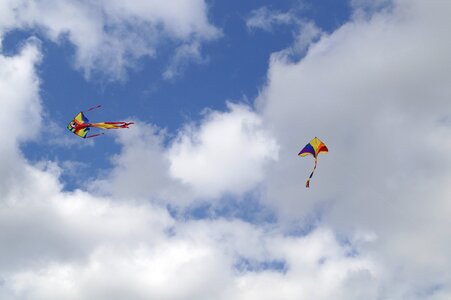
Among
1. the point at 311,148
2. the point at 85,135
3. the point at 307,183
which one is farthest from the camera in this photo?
the point at 311,148

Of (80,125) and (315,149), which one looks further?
(315,149)

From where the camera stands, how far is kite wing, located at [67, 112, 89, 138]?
277ft

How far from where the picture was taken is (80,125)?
8512 cm

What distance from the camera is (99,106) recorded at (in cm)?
7731

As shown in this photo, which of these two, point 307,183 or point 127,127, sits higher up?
point 127,127

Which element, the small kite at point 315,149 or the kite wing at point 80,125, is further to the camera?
the small kite at point 315,149

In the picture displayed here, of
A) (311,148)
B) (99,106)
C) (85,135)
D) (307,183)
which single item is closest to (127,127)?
(99,106)

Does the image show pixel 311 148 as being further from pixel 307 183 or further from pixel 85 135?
pixel 85 135

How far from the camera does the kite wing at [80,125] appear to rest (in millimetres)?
84438

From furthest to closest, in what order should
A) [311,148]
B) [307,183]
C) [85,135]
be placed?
1. [311,148]
2. [85,135]
3. [307,183]

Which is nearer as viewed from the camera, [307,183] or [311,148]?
[307,183]

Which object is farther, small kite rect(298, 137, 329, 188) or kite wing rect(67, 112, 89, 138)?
small kite rect(298, 137, 329, 188)

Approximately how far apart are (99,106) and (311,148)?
158 feet

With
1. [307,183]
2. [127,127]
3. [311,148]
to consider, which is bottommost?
[307,183]
